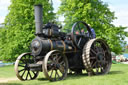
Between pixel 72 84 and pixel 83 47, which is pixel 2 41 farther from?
pixel 72 84

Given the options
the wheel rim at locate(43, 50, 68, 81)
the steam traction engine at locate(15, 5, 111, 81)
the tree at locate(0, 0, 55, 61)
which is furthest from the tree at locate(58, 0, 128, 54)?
the wheel rim at locate(43, 50, 68, 81)

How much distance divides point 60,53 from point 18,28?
13.9 meters

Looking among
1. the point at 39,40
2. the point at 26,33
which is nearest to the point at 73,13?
the point at 26,33

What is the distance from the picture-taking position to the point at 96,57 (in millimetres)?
→ 9875

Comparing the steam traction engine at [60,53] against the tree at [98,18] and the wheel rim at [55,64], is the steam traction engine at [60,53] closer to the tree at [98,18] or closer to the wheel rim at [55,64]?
the wheel rim at [55,64]

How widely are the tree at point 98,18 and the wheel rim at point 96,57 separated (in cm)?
942

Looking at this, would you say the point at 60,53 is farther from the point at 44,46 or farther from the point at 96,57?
the point at 96,57

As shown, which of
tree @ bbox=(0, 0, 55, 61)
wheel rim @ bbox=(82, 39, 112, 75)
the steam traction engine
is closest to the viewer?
the steam traction engine

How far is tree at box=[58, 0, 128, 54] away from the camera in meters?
20.7

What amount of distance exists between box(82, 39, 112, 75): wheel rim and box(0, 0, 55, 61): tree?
11.6 metres

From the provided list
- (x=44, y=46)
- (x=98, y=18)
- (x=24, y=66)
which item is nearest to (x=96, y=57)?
(x=44, y=46)

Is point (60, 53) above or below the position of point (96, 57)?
above

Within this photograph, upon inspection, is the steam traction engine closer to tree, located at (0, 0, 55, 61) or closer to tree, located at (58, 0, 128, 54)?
tree, located at (58, 0, 128, 54)

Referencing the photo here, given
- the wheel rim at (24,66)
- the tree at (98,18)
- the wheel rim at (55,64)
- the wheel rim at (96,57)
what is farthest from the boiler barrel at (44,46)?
the tree at (98,18)
